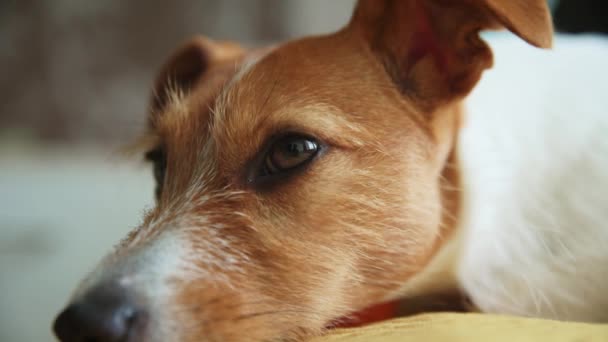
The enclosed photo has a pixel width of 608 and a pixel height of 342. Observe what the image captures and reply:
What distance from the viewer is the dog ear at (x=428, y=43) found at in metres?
1.23

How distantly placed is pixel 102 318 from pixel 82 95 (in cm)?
292

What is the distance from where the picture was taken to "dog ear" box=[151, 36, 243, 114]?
1.73 m

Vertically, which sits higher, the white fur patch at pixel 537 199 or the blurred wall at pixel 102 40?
the blurred wall at pixel 102 40

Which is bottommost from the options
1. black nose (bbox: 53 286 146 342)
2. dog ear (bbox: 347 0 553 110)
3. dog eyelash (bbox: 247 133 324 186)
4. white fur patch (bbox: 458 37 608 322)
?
white fur patch (bbox: 458 37 608 322)

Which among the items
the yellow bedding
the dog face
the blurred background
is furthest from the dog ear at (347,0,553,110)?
the blurred background

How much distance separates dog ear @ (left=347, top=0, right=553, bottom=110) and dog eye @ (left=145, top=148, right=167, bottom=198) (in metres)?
0.59

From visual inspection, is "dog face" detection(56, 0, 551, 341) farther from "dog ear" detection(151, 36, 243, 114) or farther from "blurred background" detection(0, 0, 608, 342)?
"blurred background" detection(0, 0, 608, 342)

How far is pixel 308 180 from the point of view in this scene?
112cm

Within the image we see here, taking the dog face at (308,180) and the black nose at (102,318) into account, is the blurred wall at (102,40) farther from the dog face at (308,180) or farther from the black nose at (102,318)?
the black nose at (102,318)

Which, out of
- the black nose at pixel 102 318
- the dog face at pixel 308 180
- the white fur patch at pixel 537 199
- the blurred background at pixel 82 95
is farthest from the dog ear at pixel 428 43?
the blurred background at pixel 82 95

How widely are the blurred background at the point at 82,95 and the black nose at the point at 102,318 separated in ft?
7.79

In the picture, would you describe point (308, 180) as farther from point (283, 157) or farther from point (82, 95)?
point (82, 95)

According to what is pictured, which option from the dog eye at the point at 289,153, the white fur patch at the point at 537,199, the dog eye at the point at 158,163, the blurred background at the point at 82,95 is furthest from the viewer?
the blurred background at the point at 82,95

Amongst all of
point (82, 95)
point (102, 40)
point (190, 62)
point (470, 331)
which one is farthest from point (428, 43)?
point (82, 95)
